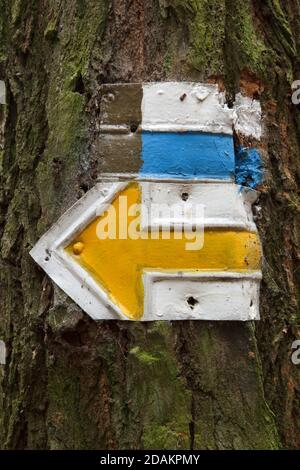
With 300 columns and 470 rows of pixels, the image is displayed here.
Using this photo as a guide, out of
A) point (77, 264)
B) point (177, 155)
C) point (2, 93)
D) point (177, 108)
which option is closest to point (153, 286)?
point (77, 264)

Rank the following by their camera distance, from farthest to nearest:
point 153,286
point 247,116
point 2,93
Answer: point 2,93
point 247,116
point 153,286

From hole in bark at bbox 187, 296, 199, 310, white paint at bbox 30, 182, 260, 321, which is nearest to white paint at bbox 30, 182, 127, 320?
white paint at bbox 30, 182, 260, 321

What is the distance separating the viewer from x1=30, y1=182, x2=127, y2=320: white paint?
1.48 metres

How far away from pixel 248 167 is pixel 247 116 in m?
0.12

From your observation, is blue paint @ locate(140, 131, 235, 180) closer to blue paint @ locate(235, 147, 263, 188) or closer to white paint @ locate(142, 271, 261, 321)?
blue paint @ locate(235, 147, 263, 188)

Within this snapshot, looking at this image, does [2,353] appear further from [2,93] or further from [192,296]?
[2,93]

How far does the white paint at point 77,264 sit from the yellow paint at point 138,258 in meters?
0.02

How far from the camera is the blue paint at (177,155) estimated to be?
1496 millimetres

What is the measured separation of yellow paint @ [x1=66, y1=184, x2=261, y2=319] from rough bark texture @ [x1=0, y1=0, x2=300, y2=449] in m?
0.07

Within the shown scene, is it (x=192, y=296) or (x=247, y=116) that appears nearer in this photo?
(x=192, y=296)

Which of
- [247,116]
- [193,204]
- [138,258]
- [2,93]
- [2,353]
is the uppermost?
[2,93]

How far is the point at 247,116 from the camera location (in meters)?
1.58

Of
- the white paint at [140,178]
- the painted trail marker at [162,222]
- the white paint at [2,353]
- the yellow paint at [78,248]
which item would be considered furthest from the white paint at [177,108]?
the white paint at [2,353]
